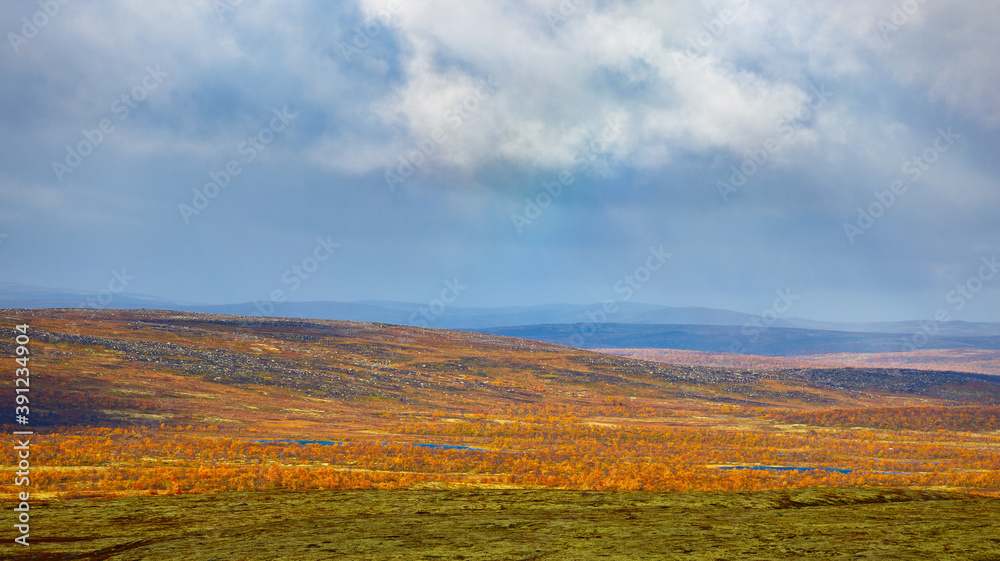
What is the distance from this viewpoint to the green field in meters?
13.0

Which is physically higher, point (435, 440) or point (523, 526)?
point (523, 526)

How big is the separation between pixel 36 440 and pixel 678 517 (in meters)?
41.7

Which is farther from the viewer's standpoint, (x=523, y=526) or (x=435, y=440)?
(x=435, y=440)

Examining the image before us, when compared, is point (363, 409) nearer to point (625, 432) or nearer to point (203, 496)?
point (625, 432)

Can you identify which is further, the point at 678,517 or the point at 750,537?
the point at 678,517

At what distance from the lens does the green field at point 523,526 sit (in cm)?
1299

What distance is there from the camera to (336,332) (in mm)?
123625

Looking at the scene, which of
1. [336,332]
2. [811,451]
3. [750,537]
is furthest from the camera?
[336,332]

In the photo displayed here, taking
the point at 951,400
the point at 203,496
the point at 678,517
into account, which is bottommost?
the point at 951,400

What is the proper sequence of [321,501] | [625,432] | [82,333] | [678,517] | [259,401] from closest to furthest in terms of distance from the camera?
[678,517]
[321,501]
[625,432]
[259,401]
[82,333]

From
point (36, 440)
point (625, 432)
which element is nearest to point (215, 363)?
point (36, 440)

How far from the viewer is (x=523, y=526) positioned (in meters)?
15.9

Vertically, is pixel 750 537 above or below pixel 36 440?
above

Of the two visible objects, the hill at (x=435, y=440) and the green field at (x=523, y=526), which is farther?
the hill at (x=435, y=440)
